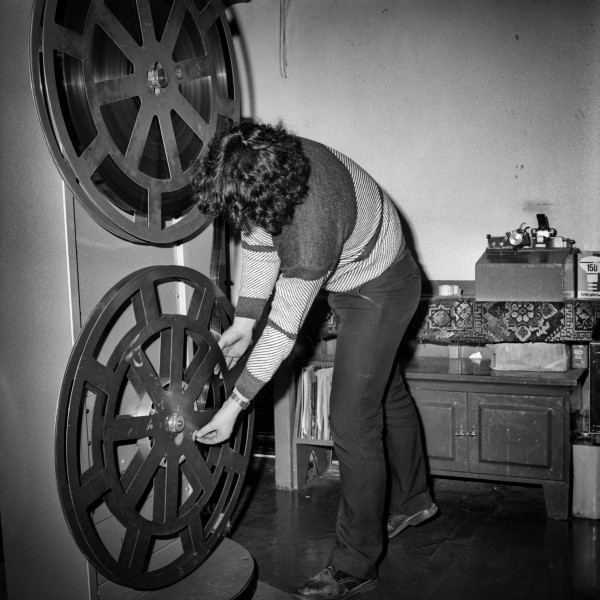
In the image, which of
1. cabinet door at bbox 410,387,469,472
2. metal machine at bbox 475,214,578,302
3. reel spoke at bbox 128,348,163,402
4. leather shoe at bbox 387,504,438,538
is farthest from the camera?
cabinet door at bbox 410,387,469,472

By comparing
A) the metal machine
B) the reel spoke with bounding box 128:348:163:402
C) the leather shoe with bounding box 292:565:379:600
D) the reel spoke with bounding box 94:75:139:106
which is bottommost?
the leather shoe with bounding box 292:565:379:600

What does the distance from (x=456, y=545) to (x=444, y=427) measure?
0.50m

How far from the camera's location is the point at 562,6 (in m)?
3.14

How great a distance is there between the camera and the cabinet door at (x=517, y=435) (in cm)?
275

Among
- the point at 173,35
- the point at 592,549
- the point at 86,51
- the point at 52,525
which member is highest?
the point at 173,35

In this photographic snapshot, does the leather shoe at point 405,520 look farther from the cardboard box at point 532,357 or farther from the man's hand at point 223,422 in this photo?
the man's hand at point 223,422

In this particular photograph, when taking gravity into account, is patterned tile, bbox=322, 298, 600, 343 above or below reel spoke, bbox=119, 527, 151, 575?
above

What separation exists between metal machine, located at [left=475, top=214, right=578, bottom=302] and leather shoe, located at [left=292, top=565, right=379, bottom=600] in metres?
1.20

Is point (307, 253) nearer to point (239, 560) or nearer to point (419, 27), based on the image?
point (239, 560)

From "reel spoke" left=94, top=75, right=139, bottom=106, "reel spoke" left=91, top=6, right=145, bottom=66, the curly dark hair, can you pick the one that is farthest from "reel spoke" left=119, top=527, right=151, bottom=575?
"reel spoke" left=91, top=6, right=145, bottom=66

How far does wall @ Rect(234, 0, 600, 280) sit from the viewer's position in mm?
3182

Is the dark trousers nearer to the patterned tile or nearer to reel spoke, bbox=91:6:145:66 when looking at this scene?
the patterned tile

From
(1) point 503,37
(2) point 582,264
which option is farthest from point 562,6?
(2) point 582,264

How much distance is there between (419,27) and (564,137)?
822 millimetres
